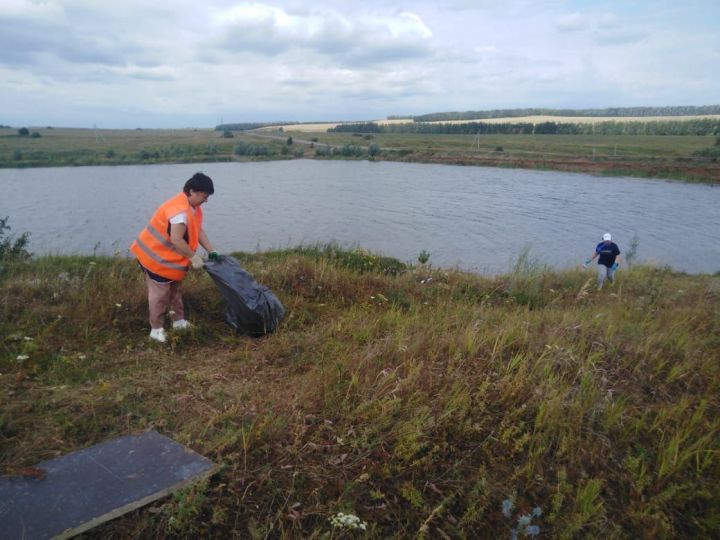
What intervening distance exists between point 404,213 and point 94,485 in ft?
85.9

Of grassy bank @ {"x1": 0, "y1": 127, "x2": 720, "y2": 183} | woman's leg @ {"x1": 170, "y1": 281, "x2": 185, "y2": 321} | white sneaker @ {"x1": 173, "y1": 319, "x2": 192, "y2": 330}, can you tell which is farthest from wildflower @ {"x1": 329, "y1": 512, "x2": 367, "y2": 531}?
grassy bank @ {"x1": 0, "y1": 127, "x2": 720, "y2": 183}

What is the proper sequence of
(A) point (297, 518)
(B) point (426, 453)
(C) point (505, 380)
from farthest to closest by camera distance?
1. (C) point (505, 380)
2. (B) point (426, 453)
3. (A) point (297, 518)

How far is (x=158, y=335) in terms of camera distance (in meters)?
5.02

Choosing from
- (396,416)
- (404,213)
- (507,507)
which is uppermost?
(396,416)

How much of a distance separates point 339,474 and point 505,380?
153 cm

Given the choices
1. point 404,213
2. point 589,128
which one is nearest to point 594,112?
point 589,128

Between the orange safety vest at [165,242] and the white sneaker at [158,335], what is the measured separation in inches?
22.8

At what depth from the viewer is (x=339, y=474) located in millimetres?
2861

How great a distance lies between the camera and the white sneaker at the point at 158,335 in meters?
4.98

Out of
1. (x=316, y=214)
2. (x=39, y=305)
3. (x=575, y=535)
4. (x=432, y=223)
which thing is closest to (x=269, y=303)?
(x=39, y=305)

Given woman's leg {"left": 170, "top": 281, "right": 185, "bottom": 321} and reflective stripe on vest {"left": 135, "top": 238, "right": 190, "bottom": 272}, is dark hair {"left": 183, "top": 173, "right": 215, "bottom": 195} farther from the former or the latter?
woman's leg {"left": 170, "top": 281, "right": 185, "bottom": 321}

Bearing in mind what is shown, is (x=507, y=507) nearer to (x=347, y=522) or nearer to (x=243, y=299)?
(x=347, y=522)

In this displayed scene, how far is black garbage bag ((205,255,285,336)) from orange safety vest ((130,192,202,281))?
0.35 meters

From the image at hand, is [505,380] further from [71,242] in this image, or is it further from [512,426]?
[71,242]
